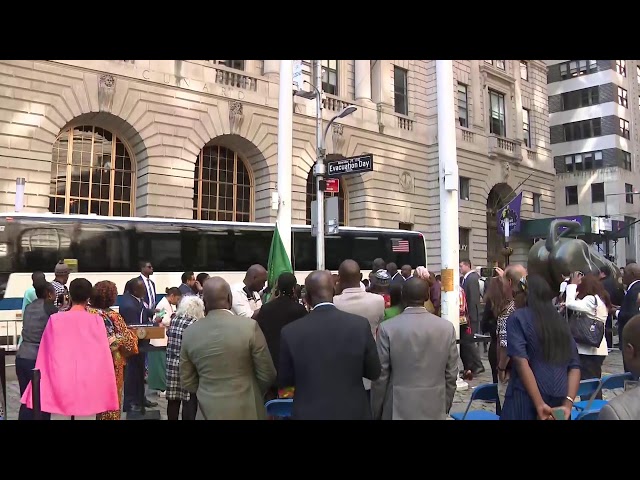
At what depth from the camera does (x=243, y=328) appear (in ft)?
13.5

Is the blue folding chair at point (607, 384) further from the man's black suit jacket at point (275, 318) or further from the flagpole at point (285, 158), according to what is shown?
the flagpole at point (285, 158)

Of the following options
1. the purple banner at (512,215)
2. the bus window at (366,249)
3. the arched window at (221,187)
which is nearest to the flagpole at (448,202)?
the bus window at (366,249)

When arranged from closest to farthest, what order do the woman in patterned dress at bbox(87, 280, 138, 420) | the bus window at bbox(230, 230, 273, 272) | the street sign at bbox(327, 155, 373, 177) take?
the woman in patterned dress at bbox(87, 280, 138, 420), the street sign at bbox(327, 155, 373, 177), the bus window at bbox(230, 230, 273, 272)

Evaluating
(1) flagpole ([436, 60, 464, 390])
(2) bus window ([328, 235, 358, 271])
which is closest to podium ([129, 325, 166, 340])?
(1) flagpole ([436, 60, 464, 390])

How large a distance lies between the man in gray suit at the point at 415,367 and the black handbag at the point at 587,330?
299 centimetres

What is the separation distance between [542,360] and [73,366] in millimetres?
3947

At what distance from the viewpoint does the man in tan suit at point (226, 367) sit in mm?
4066

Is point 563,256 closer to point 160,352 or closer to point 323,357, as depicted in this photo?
point 323,357

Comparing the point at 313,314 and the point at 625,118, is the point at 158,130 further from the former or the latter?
the point at 625,118

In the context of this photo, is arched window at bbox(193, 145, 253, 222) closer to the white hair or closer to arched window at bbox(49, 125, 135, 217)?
arched window at bbox(49, 125, 135, 217)

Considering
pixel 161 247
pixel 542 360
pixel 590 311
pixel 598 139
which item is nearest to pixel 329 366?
pixel 542 360

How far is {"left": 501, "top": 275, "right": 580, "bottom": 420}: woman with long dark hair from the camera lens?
3893 millimetres

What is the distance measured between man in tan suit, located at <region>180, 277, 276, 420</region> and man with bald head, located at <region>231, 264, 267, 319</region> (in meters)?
2.37
